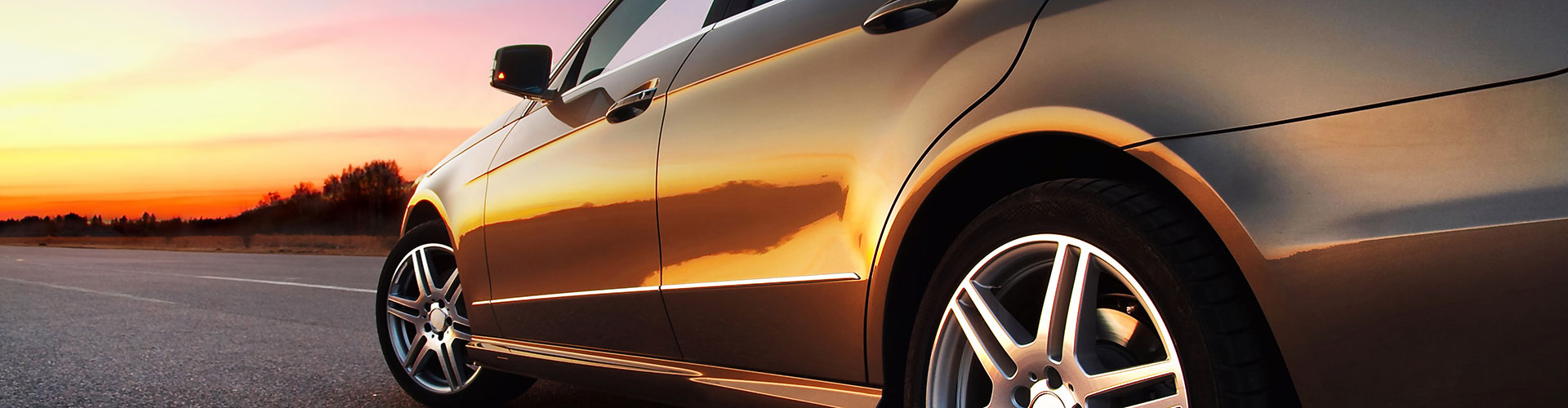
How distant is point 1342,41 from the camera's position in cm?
125

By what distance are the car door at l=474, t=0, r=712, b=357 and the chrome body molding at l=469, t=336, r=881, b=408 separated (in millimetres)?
39

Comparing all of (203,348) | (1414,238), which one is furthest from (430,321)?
(1414,238)

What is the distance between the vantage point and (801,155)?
2.09 m

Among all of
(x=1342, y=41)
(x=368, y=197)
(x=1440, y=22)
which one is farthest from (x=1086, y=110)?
(x=368, y=197)

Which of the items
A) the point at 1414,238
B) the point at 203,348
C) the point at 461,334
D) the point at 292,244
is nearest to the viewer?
the point at 1414,238

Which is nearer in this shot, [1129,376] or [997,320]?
[1129,376]

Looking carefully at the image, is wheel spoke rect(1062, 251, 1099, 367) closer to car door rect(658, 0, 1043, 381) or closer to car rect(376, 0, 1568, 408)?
car rect(376, 0, 1568, 408)

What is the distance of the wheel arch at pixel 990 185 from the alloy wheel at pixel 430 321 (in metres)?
2.05

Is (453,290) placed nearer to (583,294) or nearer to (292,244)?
(583,294)

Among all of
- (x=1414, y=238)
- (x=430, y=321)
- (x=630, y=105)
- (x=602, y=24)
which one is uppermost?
(x=602, y=24)

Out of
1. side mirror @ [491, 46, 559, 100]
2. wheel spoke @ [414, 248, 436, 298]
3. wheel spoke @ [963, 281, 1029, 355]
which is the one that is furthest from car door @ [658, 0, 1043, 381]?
wheel spoke @ [414, 248, 436, 298]

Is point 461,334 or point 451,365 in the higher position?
point 461,334

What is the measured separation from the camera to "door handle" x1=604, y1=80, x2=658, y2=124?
106 inches

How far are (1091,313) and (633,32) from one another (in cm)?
197
